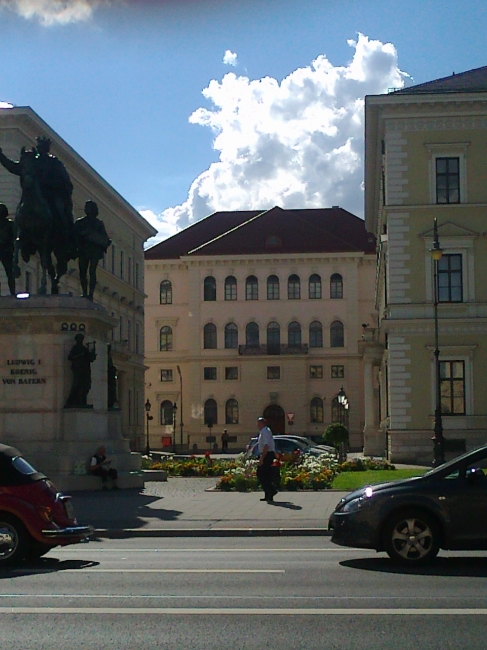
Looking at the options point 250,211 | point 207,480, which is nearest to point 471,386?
point 207,480

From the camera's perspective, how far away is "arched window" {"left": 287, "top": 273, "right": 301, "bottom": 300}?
105m

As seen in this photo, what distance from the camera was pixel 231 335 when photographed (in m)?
105

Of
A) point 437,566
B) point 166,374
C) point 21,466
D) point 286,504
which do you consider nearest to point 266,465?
point 286,504

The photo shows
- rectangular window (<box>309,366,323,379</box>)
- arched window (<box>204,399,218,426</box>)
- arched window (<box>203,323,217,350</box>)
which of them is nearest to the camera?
arched window (<box>204,399,218,426</box>)

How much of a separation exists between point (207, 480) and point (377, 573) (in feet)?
72.9

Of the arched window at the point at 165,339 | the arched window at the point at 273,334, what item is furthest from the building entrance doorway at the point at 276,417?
the arched window at the point at 165,339

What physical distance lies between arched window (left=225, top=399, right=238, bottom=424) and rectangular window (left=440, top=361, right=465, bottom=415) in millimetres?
55239

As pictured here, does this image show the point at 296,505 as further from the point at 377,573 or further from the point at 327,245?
the point at 327,245

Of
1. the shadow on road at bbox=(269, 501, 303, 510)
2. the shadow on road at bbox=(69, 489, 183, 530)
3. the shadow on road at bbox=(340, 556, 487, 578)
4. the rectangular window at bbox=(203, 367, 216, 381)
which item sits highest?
the rectangular window at bbox=(203, 367, 216, 381)

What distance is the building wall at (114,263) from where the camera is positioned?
60000mm

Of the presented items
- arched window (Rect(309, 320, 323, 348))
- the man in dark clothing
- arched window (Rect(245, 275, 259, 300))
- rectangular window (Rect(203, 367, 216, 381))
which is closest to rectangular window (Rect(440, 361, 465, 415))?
the man in dark clothing

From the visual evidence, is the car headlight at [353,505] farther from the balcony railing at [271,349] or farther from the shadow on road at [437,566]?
the balcony railing at [271,349]

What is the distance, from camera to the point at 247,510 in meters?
23.7

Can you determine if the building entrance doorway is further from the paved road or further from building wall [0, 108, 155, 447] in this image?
the paved road
